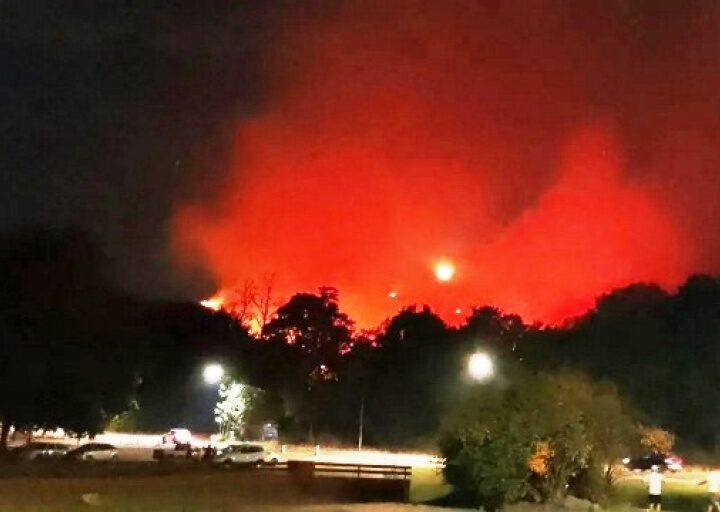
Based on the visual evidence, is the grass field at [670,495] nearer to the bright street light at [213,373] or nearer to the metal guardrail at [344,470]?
the metal guardrail at [344,470]

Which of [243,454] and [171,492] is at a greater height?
[243,454]

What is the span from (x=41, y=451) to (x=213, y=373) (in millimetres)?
38884

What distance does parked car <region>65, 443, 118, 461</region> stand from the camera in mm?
51369

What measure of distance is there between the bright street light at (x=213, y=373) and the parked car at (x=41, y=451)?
35.1 m

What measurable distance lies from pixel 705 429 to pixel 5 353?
206ft

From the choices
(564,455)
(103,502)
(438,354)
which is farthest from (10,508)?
(438,354)

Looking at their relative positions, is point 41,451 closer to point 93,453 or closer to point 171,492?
point 93,453

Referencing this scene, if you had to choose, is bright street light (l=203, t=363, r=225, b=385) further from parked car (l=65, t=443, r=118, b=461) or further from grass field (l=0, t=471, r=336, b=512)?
grass field (l=0, t=471, r=336, b=512)

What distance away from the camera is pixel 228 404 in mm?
93250

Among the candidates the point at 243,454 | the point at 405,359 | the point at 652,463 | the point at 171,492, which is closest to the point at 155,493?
the point at 171,492

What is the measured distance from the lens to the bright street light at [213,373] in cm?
9129

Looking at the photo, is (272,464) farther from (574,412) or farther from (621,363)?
(621,363)

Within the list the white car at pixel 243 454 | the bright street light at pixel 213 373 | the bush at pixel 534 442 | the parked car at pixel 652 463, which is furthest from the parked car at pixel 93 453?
the bright street light at pixel 213 373

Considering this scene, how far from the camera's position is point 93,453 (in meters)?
53.0
